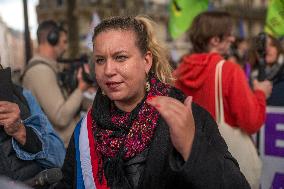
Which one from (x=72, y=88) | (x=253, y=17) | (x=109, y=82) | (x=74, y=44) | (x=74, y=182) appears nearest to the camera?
(x=109, y=82)

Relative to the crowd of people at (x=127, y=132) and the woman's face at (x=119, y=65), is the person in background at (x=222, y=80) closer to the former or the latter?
the crowd of people at (x=127, y=132)

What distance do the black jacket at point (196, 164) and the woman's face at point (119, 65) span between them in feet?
0.76

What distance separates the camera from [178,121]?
1.53 meters

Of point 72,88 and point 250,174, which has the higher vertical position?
point 72,88

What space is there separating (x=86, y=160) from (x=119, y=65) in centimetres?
43

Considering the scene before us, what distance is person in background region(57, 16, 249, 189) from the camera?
181 cm

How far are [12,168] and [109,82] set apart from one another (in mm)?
720

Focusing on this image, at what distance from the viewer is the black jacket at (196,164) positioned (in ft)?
5.26

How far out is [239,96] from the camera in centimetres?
302

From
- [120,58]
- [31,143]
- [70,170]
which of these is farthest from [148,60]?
[31,143]

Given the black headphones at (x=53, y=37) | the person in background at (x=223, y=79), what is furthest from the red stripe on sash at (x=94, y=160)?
the black headphones at (x=53, y=37)

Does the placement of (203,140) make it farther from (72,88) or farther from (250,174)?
(72,88)

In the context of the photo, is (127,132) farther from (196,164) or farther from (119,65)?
(196,164)

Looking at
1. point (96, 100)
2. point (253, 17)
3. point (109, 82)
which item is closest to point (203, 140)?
point (109, 82)
